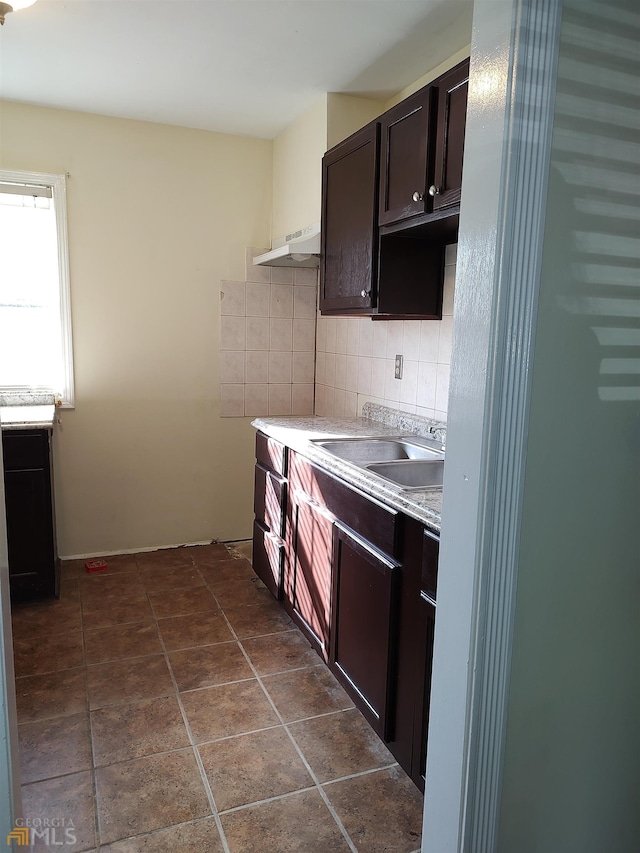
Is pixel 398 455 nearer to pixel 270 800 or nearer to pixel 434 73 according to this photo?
pixel 270 800

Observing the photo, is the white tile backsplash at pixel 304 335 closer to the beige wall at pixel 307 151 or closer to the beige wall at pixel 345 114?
the beige wall at pixel 307 151

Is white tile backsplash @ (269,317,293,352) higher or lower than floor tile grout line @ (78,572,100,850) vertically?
higher

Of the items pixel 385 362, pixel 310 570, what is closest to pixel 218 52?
pixel 385 362

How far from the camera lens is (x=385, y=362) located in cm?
312

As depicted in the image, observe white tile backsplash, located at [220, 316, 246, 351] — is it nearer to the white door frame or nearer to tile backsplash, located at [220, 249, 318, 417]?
tile backsplash, located at [220, 249, 318, 417]

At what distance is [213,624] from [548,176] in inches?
97.1

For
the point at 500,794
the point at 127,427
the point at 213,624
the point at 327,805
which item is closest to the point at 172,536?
the point at 127,427

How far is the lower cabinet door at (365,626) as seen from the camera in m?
1.92

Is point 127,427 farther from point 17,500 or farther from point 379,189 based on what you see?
point 379,189

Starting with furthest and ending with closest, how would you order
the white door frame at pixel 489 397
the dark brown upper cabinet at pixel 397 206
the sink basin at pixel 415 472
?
1. the sink basin at pixel 415 472
2. the dark brown upper cabinet at pixel 397 206
3. the white door frame at pixel 489 397

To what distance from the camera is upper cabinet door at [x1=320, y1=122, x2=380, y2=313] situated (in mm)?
2504

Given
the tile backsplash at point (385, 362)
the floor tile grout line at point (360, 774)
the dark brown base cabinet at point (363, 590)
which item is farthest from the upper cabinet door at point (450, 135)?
the floor tile grout line at point (360, 774)

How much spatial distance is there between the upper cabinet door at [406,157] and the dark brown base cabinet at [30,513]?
6.35ft

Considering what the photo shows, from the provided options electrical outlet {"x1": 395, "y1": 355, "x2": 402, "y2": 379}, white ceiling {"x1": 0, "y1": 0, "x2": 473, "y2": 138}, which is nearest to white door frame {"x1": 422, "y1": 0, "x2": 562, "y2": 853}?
white ceiling {"x1": 0, "y1": 0, "x2": 473, "y2": 138}
